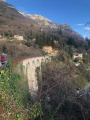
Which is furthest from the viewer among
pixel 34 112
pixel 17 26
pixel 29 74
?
pixel 17 26

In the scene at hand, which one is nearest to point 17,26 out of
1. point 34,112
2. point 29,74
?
point 29,74

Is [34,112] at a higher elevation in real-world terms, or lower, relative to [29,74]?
lower

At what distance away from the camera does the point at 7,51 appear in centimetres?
1816

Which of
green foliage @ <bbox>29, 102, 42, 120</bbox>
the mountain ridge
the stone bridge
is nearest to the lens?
green foliage @ <bbox>29, 102, 42, 120</bbox>

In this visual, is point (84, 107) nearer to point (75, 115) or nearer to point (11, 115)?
point (75, 115)

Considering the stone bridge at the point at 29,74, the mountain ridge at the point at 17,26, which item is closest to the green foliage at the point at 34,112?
the stone bridge at the point at 29,74

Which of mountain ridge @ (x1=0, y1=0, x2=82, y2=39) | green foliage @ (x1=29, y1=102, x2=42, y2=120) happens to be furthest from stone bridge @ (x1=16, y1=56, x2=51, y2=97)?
mountain ridge @ (x1=0, y1=0, x2=82, y2=39)

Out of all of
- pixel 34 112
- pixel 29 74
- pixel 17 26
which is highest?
pixel 17 26

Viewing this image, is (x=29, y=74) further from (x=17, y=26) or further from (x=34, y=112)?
(x=17, y=26)

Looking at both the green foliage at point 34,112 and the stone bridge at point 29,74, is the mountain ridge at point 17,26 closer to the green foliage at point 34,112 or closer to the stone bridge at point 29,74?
the stone bridge at point 29,74

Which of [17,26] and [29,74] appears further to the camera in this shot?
[17,26]

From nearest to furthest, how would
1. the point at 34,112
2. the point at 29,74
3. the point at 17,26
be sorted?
the point at 34,112 < the point at 29,74 < the point at 17,26

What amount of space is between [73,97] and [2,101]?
4.27 metres

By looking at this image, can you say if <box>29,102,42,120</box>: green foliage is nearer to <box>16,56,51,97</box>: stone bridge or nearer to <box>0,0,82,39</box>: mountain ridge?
<box>16,56,51,97</box>: stone bridge
